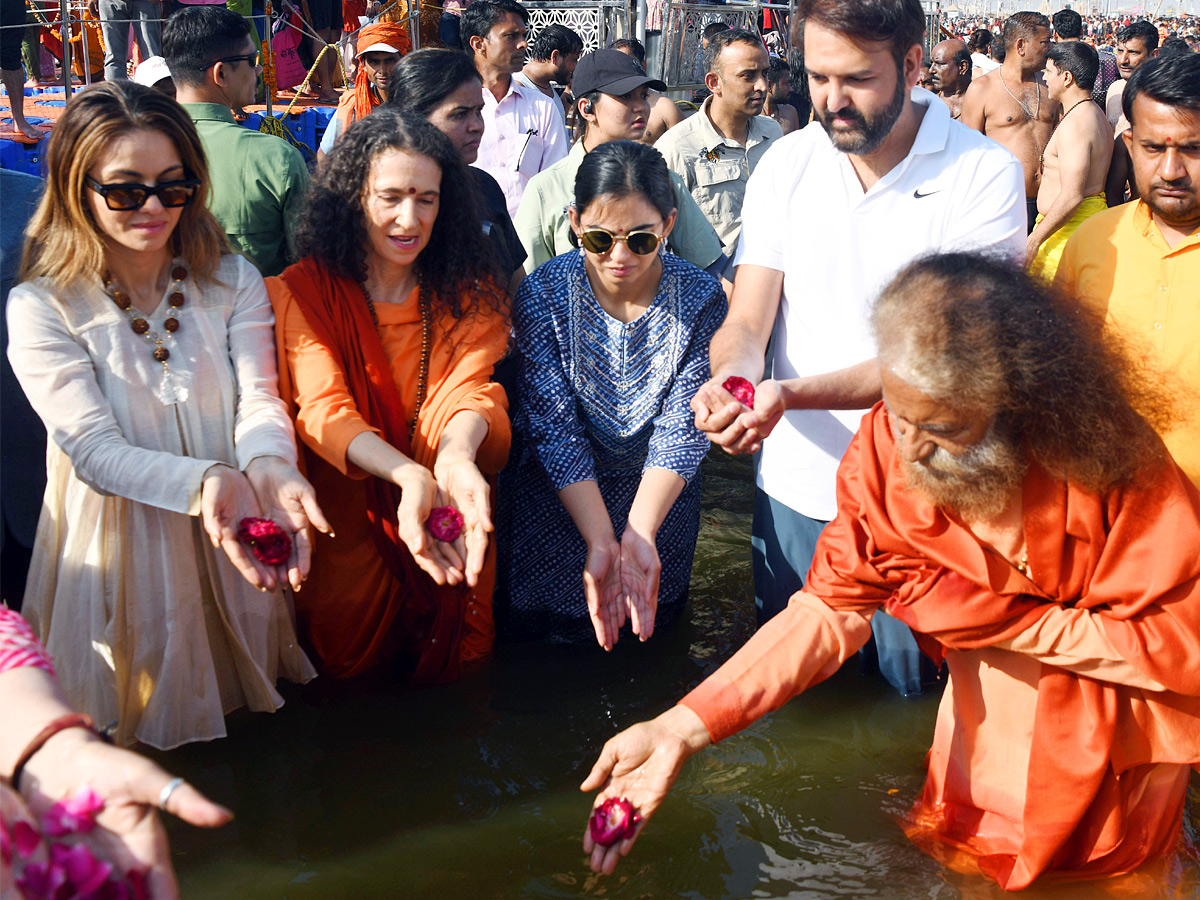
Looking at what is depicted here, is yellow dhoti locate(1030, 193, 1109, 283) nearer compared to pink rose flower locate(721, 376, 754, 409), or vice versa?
pink rose flower locate(721, 376, 754, 409)

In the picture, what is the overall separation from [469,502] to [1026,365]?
1.51 metres

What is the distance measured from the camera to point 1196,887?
2.66 m

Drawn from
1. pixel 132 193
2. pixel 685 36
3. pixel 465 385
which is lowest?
pixel 465 385

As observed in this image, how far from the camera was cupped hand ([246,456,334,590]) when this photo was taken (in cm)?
280

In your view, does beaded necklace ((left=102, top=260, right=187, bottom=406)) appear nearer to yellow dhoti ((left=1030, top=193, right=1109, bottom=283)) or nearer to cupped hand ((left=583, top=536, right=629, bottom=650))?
cupped hand ((left=583, top=536, right=629, bottom=650))

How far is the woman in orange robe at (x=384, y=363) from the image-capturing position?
3.17 metres

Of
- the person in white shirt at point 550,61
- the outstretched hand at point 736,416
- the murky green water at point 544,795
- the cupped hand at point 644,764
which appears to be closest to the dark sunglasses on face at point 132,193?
the outstretched hand at point 736,416

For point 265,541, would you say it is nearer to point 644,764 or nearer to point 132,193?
point 132,193

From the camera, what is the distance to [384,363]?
332cm

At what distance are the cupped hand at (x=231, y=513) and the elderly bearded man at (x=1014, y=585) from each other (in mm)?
1056

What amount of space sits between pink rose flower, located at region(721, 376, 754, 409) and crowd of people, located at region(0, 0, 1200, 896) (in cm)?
3

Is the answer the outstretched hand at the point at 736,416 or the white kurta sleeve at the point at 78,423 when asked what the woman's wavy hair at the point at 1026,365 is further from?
the white kurta sleeve at the point at 78,423

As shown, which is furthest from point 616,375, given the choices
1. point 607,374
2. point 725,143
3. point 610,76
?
point 610,76

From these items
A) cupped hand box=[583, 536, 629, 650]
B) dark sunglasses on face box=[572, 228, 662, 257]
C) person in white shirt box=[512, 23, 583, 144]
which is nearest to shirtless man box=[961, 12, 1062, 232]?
person in white shirt box=[512, 23, 583, 144]
